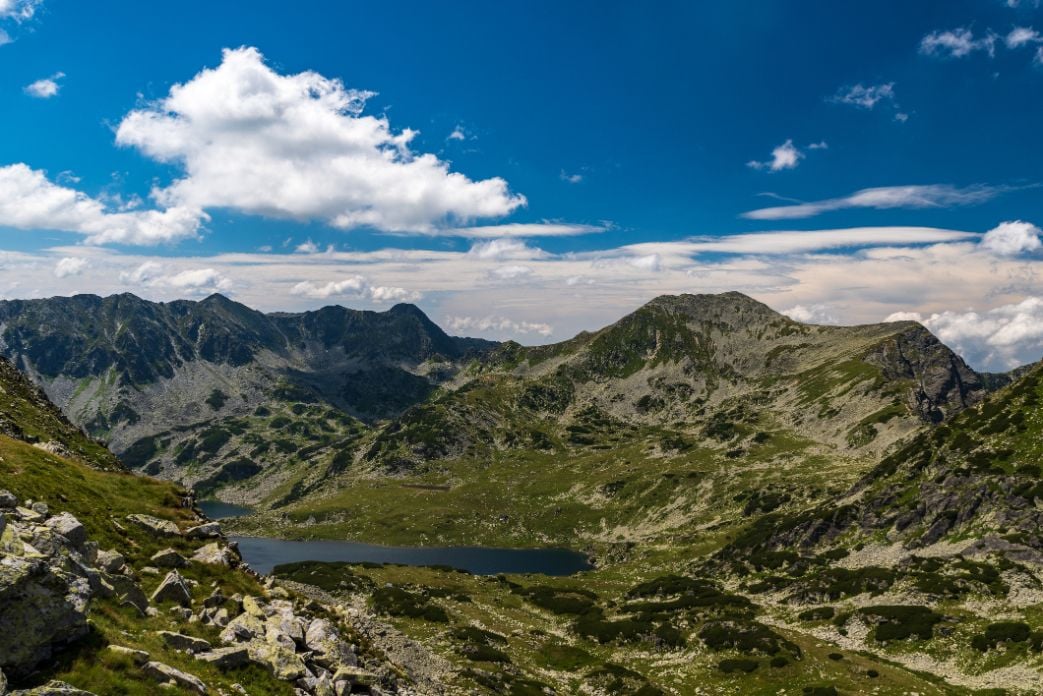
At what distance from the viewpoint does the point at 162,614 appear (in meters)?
26.2

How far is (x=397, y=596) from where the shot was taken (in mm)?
115062

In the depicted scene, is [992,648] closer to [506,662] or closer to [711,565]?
[506,662]

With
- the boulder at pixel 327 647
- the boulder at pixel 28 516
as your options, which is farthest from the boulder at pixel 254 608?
the boulder at pixel 28 516

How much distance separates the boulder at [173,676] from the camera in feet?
63.7

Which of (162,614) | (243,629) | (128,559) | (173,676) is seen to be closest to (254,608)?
(243,629)

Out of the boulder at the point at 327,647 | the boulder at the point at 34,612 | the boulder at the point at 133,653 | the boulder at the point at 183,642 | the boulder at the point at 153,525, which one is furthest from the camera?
the boulder at the point at 153,525

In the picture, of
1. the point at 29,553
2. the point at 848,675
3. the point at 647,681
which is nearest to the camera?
the point at 29,553

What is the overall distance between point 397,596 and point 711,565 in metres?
90.4

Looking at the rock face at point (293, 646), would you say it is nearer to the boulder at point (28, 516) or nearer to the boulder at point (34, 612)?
the boulder at point (34, 612)

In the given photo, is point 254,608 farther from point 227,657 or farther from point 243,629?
point 227,657

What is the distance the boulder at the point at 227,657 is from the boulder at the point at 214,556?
13.1m

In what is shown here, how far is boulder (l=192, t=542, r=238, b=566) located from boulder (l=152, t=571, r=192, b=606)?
6.38m

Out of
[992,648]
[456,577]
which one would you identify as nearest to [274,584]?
[992,648]

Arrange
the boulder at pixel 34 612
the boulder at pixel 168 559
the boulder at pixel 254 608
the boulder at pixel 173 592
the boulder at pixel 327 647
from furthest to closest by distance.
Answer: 1. the boulder at pixel 168 559
2. the boulder at pixel 254 608
3. the boulder at pixel 327 647
4. the boulder at pixel 173 592
5. the boulder at pixel 34 612
